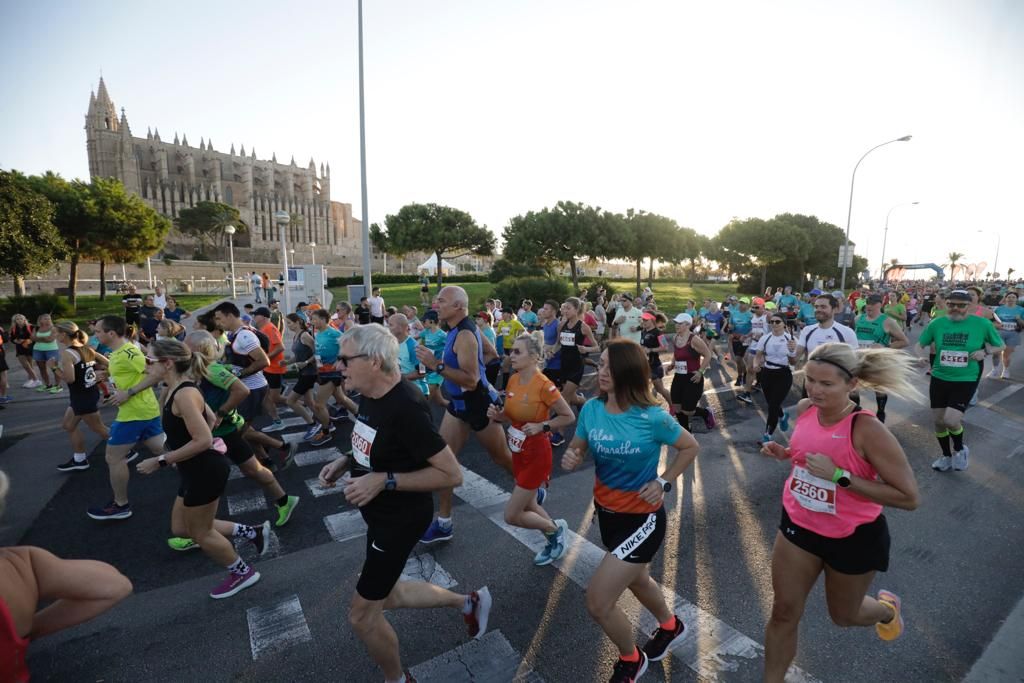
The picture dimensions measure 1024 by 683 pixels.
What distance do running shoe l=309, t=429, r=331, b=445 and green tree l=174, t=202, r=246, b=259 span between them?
8611 centimetres

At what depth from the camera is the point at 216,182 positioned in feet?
341

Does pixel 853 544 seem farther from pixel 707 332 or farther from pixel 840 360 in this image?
pixel 707 332

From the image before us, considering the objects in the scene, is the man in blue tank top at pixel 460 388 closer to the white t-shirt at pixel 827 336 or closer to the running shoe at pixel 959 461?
the white t-shirt at pixel 827 336

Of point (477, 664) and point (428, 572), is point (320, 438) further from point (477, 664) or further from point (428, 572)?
point (477, 664)

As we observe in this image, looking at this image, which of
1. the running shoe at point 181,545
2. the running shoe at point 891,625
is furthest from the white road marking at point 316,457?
the running shoe at point 891,625

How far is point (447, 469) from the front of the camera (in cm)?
254

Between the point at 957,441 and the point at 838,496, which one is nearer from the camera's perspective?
the point at 838,496

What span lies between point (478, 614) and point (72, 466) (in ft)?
20.3

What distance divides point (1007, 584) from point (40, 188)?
38309mm

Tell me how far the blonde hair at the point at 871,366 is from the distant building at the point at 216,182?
97.0 m

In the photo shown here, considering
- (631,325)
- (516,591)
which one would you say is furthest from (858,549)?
(631,325)

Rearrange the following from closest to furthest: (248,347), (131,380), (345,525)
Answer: (345,525), (131,380), (248,347)

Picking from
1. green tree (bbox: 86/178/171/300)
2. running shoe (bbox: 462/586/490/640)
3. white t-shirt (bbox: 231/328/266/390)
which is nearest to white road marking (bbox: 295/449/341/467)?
white t-shirt (bbox: 231/328/266/390)

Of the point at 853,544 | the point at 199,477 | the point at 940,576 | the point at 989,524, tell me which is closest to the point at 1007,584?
the point at 940,576
